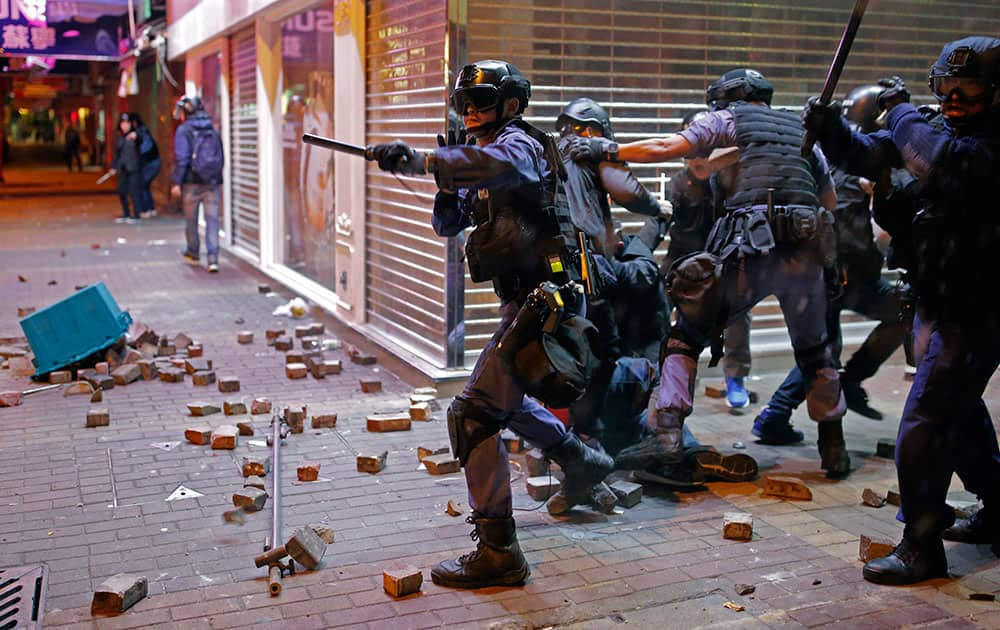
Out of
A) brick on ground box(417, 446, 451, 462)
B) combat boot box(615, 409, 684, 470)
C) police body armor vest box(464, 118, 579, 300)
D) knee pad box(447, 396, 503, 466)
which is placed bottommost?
brick on ground box(417, 446, 451, 462)

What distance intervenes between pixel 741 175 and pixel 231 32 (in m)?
11.4

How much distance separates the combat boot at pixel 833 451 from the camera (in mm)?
6125

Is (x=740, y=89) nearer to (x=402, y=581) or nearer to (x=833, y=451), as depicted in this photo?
(x=833, y=451)

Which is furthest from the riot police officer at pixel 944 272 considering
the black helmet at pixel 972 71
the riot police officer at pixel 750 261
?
the riot police officer at pixel 750 261

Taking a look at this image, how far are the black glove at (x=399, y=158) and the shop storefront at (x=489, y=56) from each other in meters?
3.41

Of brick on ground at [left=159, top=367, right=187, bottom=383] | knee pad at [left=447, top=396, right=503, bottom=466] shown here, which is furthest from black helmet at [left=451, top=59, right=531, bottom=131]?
brick on ground at [left=159, top=367, right=187, bottom=383]

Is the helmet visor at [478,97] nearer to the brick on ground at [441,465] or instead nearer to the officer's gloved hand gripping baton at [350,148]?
the officer's gloved hand gripping baton at [350,148]

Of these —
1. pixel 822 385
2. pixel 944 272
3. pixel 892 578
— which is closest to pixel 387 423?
pixel 822 385

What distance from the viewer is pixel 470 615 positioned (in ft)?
14.1

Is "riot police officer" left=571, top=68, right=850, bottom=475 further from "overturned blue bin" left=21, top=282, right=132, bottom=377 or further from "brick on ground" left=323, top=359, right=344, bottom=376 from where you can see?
"overturned blue bin" left=21, top=282, right=132, bottom=377

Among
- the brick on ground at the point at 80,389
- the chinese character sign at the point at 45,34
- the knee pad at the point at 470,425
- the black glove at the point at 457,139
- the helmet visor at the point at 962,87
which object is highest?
the chinese character sign at the point at 45,34

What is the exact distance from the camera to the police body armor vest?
4613mm

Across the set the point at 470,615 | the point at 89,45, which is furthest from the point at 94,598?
the point at 89,45

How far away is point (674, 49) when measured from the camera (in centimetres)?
851
